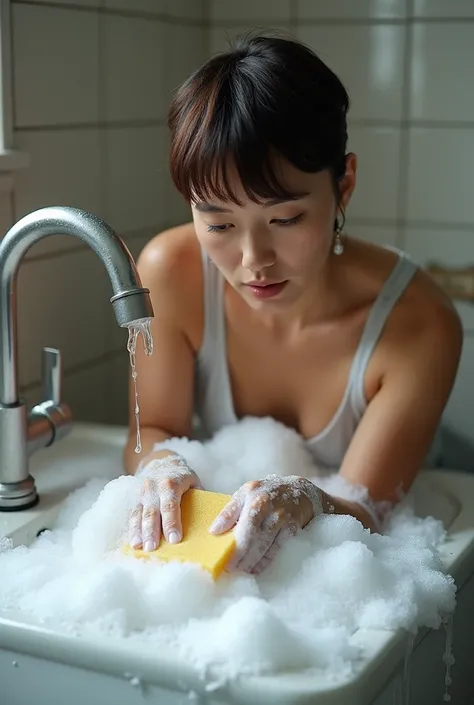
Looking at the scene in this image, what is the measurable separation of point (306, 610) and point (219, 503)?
17 cm

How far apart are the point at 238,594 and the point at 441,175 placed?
126 centimetres

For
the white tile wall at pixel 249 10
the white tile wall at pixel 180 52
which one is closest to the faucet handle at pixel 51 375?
the white tile wall at pixel 180 52

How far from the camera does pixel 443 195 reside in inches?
80.6

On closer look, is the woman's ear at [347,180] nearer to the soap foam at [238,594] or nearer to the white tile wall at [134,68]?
the soap foam at [238,594]

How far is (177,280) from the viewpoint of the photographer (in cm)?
146

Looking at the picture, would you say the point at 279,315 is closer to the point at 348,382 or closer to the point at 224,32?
the point at 348,382

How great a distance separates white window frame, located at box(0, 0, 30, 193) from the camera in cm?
145

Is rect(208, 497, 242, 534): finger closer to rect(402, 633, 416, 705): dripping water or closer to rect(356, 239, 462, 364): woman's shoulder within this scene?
rect(402, 633, 416, 705): dripping water

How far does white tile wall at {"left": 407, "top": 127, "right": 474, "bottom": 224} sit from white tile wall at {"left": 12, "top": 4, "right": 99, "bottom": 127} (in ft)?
2.25

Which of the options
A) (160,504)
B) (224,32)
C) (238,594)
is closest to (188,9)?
(224,32)

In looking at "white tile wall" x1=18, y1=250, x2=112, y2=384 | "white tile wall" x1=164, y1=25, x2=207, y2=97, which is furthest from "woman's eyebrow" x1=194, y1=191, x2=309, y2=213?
"white tile wall" x1=164, y1=25, x2=207, y2=97

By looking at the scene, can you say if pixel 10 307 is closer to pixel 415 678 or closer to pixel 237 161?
pixel 237 161

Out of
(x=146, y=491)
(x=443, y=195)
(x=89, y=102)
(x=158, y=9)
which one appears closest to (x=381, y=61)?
(x=443, y=195)

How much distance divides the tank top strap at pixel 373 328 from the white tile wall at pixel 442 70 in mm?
688
